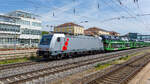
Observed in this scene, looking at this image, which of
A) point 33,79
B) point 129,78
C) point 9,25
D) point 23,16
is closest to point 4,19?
point 9,25

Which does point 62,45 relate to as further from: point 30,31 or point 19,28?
point 30,31

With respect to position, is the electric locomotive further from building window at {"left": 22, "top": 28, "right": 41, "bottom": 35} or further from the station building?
building window at {"left": 22, "top": 28, "right": 41, "bottom": 35}

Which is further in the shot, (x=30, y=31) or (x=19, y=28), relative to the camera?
(x=30, y=31)

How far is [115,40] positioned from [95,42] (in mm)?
9249

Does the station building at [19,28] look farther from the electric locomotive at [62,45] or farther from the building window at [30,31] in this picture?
the electric locomotive at [62,45]

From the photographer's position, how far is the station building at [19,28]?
138 ft

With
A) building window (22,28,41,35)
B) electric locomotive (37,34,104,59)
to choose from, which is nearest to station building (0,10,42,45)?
building window (22,28,41,35)

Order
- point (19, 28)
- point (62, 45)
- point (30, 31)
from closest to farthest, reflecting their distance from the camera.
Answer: point (62, 45)
point (19, 28)
point (30, 31)

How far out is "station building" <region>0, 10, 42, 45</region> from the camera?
41.9 metres

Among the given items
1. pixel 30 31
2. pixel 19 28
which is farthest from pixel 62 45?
pixel 30 31

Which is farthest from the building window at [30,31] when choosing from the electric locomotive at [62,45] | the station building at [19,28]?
the electric locomotive at [62,45]

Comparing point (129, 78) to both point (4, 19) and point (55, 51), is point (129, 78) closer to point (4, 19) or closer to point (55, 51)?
point (55, 51)

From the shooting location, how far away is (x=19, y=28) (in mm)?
45969

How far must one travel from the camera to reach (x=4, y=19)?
43156 mm
